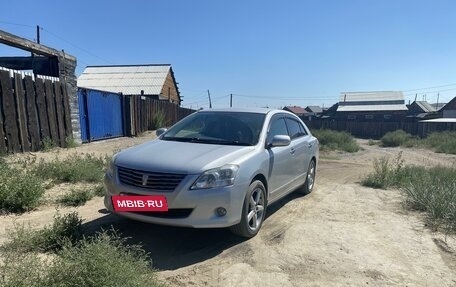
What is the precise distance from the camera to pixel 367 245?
433cm

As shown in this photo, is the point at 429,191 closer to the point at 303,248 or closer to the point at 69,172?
the point at 303,248

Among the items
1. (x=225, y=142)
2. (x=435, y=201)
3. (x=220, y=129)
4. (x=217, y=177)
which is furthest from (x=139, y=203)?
(x=435, y=201)

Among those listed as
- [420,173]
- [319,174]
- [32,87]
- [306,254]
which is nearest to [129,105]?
[32,87]

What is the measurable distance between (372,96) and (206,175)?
196 ft

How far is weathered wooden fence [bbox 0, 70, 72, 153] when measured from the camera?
8.52 metres

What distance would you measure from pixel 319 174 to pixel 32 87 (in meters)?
7.99

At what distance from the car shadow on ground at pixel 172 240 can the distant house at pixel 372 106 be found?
52.2 metres

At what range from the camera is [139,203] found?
3.82 metres

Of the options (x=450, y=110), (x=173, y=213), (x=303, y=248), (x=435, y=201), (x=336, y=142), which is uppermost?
(x=173, y=213)

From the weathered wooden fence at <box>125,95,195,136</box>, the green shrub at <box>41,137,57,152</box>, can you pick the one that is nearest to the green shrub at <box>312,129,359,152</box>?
the weathered wooden fence at <box>125,95,195,136</box>

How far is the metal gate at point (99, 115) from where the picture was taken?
1320 centimetres

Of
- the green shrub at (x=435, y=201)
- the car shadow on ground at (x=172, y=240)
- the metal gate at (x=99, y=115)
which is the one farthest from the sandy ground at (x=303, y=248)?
the metal gate at (x=99, y=115)

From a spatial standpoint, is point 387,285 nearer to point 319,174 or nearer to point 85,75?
point 319,174

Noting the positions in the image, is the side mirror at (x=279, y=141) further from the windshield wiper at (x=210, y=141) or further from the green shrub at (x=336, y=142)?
the green shrub at (x=336, y=142)
